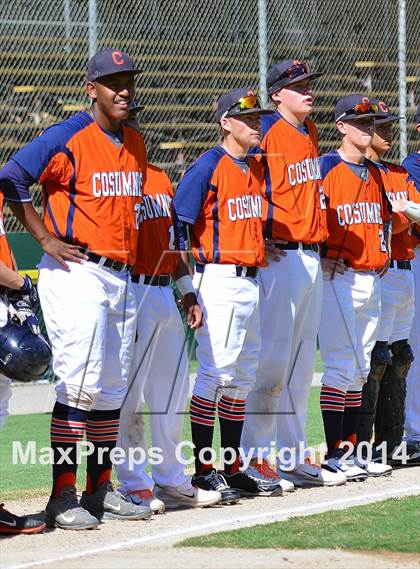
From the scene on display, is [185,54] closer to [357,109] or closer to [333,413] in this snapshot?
[357,109]

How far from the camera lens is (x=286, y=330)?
6906 mm

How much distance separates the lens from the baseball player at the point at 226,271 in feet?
21.1

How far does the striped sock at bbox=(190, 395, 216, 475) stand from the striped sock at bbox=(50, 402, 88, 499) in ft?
3.27

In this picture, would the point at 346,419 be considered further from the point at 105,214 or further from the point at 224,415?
the point at 105,214

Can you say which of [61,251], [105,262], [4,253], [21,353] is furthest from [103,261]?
A: [21,353]

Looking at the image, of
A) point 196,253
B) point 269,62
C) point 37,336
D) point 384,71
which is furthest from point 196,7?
point 37,336

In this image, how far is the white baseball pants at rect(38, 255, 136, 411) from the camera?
219 inches

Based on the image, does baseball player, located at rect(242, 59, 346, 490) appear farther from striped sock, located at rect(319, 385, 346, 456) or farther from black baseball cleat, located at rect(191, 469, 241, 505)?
black baseball cleat, located at rect(191, 469, 241, 505)

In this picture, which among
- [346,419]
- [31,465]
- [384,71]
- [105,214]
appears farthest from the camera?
[384,71]

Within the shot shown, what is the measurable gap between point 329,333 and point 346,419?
0.60 metres

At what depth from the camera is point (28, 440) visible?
9.38 metres

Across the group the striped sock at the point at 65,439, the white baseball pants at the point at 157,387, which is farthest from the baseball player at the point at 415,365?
the striped sock at the point at 65,439

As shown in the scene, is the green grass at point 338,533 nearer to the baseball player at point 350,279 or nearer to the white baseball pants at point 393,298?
the baseball player at point 350,279

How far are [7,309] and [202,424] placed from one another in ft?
5.30
